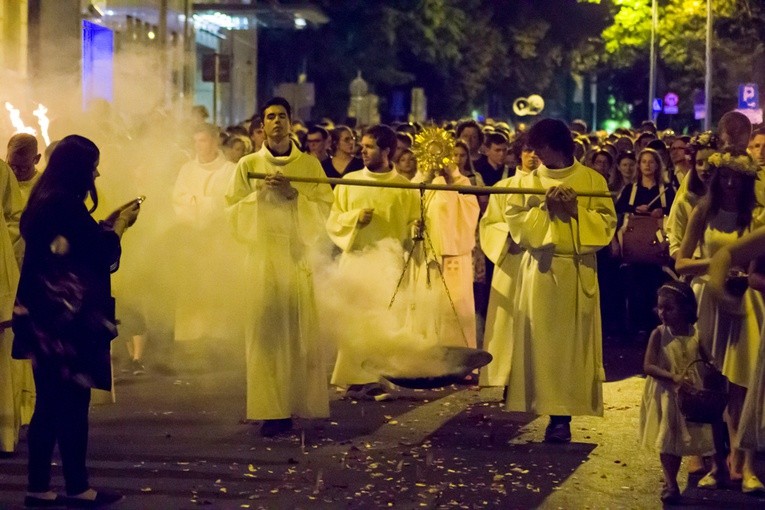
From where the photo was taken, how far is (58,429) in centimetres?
779

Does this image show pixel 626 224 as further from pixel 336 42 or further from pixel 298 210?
pixel 336 42

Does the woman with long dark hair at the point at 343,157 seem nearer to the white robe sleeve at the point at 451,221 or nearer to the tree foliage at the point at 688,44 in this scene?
the white robe sleeve at the point at 451,221

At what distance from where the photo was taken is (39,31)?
20.3 meters

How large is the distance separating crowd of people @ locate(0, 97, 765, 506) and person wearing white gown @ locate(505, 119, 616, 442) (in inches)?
0.4

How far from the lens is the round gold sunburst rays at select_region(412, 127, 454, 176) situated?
38.8ft

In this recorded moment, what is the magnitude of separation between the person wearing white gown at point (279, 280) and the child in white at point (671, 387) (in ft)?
8.60

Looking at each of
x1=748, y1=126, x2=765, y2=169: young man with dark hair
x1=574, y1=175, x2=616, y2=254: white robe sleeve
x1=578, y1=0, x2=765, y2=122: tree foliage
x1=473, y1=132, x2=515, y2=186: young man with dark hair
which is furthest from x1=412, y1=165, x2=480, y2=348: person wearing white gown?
x1=578, y1=0, x2=765, y2=122: tree foliage

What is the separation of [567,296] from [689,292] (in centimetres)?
173

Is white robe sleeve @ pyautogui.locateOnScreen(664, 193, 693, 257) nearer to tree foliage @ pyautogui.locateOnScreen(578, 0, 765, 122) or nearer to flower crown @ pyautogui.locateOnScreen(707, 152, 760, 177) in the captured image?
flower crown @ pyautogui.locateOnScreen(707, 152, 760, 177)

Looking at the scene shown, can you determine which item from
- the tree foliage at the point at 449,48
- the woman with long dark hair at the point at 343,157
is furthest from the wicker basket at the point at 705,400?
the tree foliage at the point at 449,48

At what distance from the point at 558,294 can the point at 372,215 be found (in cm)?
228

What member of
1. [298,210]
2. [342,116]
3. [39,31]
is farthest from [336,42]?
[298,210]

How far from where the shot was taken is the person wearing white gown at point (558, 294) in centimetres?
986

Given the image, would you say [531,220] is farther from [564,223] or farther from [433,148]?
[433,148]
